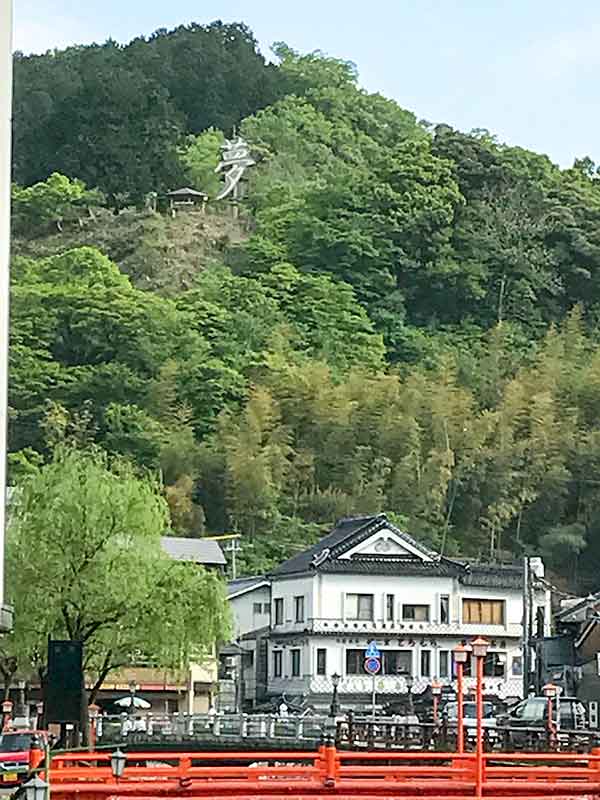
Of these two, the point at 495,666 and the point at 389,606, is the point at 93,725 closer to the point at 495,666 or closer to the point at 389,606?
the point at 389,606

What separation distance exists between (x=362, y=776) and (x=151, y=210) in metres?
78.3

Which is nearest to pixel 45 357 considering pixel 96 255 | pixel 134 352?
pixel 134 352

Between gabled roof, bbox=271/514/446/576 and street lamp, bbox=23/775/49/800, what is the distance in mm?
33956

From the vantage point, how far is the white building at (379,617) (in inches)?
1682

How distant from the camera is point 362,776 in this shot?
15742 millimetres

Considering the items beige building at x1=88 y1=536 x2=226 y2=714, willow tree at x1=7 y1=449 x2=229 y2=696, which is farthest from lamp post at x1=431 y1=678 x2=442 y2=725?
beige building at x1=88 y1=536 x2=226 y2=714

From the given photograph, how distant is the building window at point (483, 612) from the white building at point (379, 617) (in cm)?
3

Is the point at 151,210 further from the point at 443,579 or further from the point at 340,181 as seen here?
the point at 443,579

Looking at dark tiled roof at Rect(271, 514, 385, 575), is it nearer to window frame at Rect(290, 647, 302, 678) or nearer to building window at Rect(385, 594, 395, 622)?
building window at Rect(385, 594, 395, 622)

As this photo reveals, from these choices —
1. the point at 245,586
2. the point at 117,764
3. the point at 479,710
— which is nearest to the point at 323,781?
the point at 117,764

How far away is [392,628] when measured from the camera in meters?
43.0

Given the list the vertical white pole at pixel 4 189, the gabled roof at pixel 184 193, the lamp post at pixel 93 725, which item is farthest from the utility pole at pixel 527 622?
the gabled roof at pixel 184 193

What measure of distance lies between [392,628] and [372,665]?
15.4ft

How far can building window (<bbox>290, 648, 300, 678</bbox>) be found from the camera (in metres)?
43.3
